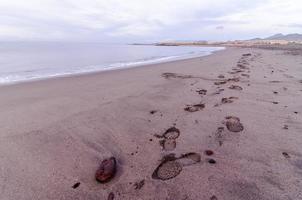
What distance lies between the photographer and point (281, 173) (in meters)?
2.21

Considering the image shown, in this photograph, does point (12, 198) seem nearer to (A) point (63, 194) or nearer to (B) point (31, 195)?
(B) point (31, 195)

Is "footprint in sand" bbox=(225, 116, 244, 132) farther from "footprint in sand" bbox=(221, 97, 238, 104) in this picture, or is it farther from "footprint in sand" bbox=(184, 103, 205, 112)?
"footprint in sand" bbox=(221, 97, 238, 104)

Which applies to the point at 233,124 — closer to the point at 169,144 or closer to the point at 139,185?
the point at 169,144

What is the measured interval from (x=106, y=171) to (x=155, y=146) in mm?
843

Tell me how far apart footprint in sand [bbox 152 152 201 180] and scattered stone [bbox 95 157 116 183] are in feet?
1.71

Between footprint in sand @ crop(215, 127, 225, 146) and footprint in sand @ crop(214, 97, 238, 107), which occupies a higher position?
footprint in sand @ crop(215, 127, 225, 146)

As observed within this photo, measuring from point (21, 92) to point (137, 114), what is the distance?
16.4ft

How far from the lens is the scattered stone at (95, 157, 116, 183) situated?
2217mm

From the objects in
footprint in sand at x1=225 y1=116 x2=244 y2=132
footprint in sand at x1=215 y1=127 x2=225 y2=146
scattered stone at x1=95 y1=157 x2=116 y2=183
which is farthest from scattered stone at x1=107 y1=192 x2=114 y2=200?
footprint in sand at x1=225 y1=116 x2=244 y2=132

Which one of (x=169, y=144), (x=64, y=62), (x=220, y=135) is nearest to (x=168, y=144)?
(x=169, y=144)

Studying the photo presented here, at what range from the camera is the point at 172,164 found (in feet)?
8.09

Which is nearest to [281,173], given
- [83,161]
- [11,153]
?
[83,161]

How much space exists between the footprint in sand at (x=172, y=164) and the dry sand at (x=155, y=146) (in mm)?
14

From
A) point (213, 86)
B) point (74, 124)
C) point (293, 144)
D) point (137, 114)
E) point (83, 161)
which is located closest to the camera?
point (83, 161)
